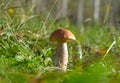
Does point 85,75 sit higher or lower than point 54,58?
higher

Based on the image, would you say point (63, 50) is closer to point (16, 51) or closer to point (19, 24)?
point (16, 51)

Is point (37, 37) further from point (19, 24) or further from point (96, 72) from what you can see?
point (96, 72)

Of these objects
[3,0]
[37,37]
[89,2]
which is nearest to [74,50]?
[37,37]

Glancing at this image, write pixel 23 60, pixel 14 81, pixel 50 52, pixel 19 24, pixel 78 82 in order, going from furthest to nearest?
pixel 19 24 < pixel 50 52 < pixel 23 60 < pixel 14 81 < pixel 78 82

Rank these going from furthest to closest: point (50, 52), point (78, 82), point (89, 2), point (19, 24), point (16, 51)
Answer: point (89, 2) < point (19, 24) < point (50, 52) < point (16, 51) < point (78, 82)

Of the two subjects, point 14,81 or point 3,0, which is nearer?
point 14,81

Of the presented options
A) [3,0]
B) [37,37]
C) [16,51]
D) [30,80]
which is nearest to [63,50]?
[16,51]

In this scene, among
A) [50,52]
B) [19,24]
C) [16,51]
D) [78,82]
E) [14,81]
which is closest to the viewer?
[78,82]
